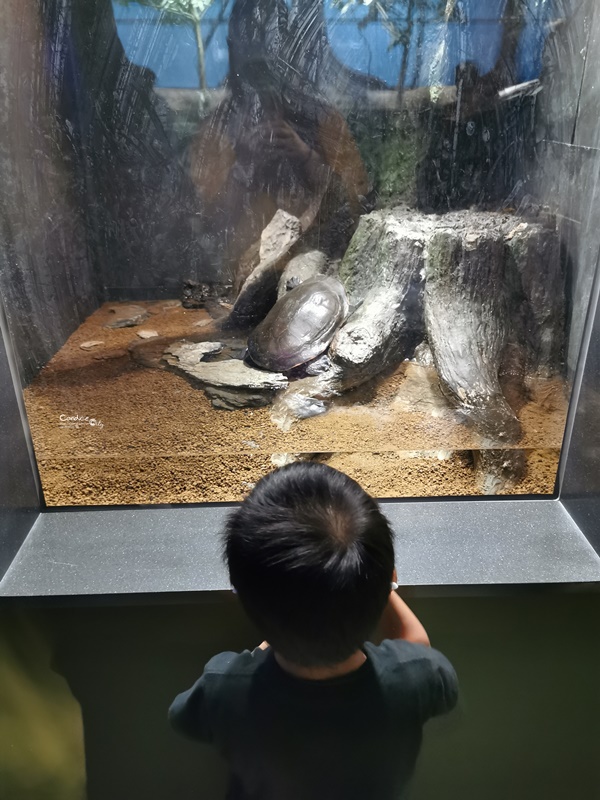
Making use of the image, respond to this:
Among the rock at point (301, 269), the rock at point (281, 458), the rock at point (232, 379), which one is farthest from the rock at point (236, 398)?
the rock at point (301, 269)

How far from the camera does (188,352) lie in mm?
1518

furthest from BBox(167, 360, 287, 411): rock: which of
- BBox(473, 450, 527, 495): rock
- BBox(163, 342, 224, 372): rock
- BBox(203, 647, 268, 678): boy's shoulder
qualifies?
BBox(203, 647, 268, 678): boy's shoulder

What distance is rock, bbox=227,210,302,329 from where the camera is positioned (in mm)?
1415

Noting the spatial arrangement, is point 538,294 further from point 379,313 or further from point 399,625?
point 399,625

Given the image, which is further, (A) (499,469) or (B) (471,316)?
(A) (499,469)

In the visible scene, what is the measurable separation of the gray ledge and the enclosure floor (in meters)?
0.06

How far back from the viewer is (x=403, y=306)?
4.93 ft

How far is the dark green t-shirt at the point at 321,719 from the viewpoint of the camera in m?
0.83

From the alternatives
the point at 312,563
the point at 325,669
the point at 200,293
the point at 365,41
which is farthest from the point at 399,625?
the point at 365,41

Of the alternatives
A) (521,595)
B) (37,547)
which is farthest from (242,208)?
(521,595)

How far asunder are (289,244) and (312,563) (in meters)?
0.92

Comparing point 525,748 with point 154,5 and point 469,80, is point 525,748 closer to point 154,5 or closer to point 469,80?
point 469,80

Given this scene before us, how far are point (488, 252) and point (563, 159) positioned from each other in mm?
256

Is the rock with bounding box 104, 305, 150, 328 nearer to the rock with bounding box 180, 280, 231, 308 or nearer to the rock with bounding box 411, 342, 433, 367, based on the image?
the rock with bounding box 180, 280, 231, 308
